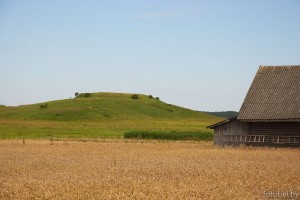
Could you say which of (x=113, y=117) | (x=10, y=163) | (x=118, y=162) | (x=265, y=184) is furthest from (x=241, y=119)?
(x=113, y=117)

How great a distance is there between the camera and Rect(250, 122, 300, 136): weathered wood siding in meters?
41.0

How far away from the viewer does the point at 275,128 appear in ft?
137

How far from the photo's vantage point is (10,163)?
2647 centimetres

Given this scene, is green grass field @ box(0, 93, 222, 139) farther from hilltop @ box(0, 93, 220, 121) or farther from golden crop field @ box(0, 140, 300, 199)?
golden crop field @ box(0, 140, 300, 199)

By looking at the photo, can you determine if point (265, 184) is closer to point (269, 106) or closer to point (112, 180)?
point (112, 180)

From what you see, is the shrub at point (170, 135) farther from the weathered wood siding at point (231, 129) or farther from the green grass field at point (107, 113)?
the green grass field at point (107, 113)

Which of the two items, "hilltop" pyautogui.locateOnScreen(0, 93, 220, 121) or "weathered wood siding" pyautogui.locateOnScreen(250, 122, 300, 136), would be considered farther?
"hilltop" pyautogui.locateOnScreen(0, 93, 220, 121)

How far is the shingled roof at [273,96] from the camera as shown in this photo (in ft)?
135

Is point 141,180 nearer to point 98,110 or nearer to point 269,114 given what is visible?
point 269,114

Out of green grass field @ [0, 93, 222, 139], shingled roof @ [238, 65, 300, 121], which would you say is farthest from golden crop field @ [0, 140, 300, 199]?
green grass field @ [0, 93, 222, 139]

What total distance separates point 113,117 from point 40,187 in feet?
265

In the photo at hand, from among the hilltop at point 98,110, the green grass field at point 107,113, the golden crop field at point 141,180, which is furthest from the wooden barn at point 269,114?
the hilltop at point 98,110

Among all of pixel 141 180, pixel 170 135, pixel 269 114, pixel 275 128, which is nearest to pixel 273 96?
pixel 269 114

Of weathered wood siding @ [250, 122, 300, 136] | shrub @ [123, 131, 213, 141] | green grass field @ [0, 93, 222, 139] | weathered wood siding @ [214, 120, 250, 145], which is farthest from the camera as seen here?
green grass field @ [0, 93, 222, 139]
